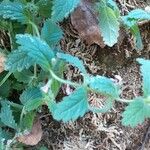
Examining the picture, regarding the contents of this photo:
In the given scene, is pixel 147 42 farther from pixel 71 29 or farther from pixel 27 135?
pixel 27 135

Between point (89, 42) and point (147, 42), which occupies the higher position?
point (89, 42)

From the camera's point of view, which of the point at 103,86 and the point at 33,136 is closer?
the point at 103,86

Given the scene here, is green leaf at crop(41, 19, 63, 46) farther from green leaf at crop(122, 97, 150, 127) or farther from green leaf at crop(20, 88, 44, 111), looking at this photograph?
green leaf at crop(122, 97, 150, 127)

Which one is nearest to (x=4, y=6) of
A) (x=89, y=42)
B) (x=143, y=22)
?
(x=89, y=42)

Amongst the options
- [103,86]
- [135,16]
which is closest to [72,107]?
[103,86]

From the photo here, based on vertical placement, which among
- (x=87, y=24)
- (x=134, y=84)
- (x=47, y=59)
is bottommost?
(x=134, y=84)

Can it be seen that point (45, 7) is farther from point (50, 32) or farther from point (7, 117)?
point (7, 117)

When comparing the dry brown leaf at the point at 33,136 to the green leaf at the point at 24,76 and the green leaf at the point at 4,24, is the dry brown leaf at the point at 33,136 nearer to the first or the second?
the green leaf at the point at 24,76

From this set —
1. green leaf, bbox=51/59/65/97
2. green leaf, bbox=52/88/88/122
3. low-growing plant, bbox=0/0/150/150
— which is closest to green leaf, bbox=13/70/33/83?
low-growing plant, bbox=0/0/150/150
